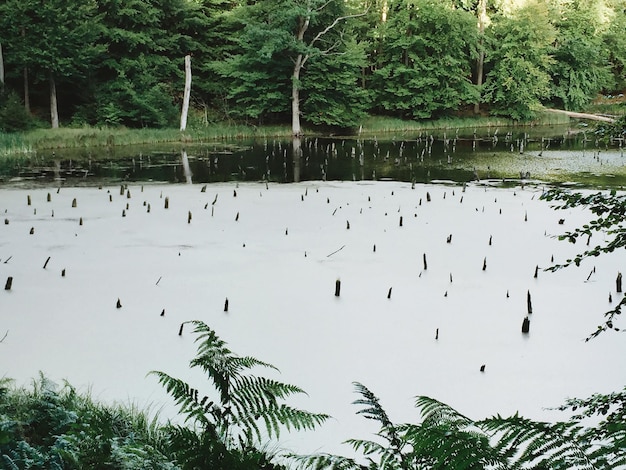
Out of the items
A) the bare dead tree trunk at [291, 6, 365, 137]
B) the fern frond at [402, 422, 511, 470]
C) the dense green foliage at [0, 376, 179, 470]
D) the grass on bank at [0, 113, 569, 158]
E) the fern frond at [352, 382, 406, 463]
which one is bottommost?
the dense green foliage at [0, 376, 179, 470]

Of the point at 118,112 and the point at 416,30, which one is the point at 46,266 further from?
the point at 416,30

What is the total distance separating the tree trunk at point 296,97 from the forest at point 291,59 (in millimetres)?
105

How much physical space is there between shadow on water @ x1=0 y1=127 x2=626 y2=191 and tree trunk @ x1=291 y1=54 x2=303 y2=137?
12.6ft

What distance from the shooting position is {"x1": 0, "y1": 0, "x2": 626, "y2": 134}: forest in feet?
72.7

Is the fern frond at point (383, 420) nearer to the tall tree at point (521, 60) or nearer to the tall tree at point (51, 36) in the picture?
the tall tree at point (51, 36)

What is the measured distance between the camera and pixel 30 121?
66.4 feet

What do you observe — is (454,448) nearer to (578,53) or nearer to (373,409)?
(373,409)

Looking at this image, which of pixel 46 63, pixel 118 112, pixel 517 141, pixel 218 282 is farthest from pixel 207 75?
pixel 218 282

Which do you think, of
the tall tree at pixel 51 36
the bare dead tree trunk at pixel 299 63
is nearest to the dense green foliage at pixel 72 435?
the tall tree at pixel 51 36

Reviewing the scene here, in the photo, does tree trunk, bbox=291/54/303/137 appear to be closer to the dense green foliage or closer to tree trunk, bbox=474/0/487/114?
tree trunk, bbox=474/0/487/114

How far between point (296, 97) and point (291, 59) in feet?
5.40

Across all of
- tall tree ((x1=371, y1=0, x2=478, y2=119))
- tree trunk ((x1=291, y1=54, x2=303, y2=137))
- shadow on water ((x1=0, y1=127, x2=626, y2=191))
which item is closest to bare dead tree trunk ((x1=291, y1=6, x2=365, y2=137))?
tree trunk ((x1=291, y1=54, x2=303, y2=137))

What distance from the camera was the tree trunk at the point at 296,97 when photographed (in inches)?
1007

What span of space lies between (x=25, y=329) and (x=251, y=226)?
387cm
